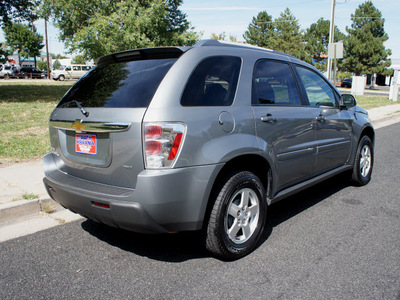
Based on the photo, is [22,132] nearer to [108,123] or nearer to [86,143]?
[86,143]

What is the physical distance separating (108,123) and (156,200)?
70 cm

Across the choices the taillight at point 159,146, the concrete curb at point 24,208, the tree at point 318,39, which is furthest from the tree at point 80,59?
the tree at point 318,39

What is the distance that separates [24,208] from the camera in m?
4.19

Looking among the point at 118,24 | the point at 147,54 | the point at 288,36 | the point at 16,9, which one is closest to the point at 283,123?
the point at 147,54

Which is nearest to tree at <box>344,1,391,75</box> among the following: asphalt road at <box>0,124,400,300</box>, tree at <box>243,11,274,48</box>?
tree at <box>243,11,274,48</box>

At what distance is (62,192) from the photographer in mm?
3105

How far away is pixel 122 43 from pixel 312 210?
78.0ft

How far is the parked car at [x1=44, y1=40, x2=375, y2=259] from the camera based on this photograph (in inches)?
106

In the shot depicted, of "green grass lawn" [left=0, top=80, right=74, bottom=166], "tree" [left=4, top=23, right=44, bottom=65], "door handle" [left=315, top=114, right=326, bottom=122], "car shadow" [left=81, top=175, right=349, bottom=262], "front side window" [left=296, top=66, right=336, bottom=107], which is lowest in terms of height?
"car shadow" [left=81, top=175, right=349, bottom=262]

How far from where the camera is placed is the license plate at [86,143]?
2.97 m

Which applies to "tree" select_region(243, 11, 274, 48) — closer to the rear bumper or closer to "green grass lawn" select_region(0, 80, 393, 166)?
"green grass lawn" select_region(0, 80, 393, 166)

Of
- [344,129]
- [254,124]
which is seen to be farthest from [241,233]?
[344,129]

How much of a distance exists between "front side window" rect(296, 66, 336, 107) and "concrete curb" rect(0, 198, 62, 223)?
321 centimetres

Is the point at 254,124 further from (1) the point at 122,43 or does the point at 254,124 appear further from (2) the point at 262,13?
(2) the point at 262,13
